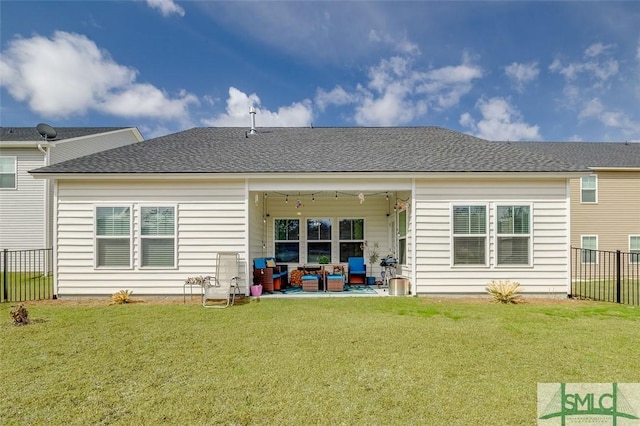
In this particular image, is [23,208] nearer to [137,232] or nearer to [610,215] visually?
[137,232]

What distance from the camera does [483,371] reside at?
381 centimetres

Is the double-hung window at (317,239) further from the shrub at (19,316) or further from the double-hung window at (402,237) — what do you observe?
the shrub at (19,316)

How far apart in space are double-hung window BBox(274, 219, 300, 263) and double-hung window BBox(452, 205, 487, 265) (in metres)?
5.02

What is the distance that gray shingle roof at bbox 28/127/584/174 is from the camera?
8.41m

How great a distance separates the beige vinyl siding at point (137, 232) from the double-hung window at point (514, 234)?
603cm

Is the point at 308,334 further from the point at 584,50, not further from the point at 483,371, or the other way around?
the point at 584,50

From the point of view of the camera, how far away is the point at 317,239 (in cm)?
1155

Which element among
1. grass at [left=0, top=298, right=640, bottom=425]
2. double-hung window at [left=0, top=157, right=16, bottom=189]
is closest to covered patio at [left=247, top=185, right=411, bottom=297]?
grass at [left=0, top=298, right=640, bottom=425]

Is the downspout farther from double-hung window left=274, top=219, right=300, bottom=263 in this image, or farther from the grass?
double-hung window left=274, top=219, right=300, bottom=263

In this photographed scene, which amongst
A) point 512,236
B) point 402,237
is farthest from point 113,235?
point 512,236

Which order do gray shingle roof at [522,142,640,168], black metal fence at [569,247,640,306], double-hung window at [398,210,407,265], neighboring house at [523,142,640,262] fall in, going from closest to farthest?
1. black metal fence at [569,247,640,306]
2. double-hung window at [398,210,407,265]
3. neighboring house at [523,142,640,262]
4. gray shingle roof at [522,142,640,168]

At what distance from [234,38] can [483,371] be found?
12803mm

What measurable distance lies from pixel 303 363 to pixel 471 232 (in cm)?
583

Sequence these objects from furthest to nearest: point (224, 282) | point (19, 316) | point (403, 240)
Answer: point (403, 240) < point (224, 282) < point (19, 316)
